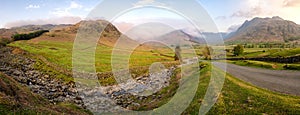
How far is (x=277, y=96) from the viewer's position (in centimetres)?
2603

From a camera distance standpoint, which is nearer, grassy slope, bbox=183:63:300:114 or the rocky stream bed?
grassy slope, bbox=183:63:300:114

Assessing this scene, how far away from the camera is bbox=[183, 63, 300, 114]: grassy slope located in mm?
22453

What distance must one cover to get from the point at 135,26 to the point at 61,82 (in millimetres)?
36356

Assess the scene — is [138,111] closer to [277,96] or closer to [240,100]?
[240,100]

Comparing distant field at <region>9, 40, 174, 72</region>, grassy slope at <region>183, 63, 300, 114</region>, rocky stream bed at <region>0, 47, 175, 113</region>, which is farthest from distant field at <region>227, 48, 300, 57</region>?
grassy slope at <region>183, 63, 300, 114</region>

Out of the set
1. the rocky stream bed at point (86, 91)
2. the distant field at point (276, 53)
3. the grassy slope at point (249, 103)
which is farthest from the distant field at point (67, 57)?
the grassy slope at point (249, 103)

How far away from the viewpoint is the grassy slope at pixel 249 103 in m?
22.5

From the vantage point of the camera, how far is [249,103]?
2456cm

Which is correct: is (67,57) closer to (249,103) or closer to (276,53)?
(276,53)

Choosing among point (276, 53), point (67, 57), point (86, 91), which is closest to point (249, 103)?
point (86, 91)

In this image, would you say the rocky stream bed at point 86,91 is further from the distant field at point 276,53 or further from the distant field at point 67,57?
the distant field at point 276,53

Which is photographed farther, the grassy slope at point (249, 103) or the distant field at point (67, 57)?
the distant field at point (67, 57)

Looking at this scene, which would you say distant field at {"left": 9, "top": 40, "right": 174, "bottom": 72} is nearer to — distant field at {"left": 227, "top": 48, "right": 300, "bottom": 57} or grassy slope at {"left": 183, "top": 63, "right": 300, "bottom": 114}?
distant field at {"left": 227, "top": 48, "right": 300, "bottom": 57}

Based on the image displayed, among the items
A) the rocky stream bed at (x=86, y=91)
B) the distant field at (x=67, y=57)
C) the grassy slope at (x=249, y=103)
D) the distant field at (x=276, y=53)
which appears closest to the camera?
the grassy slope at (x=249, y=103)
